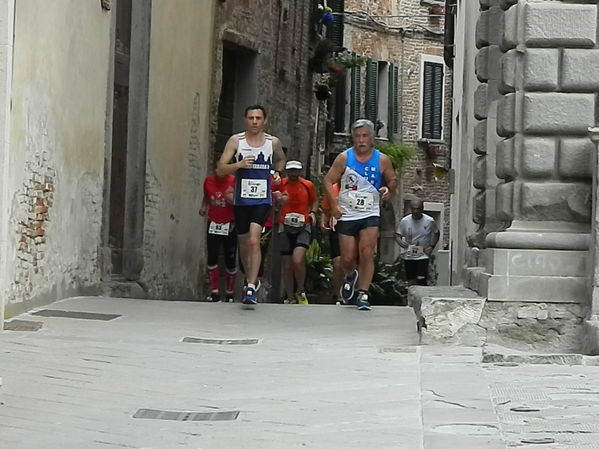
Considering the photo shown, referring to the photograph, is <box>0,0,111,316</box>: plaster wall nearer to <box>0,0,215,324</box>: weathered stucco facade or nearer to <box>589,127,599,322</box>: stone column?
<box>0,0,215,324</box>: weathered stucco facade

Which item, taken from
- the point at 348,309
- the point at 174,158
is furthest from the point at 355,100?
the point at 348,309

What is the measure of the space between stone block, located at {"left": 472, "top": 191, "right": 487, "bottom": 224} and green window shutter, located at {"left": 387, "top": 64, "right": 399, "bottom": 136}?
25.5 m

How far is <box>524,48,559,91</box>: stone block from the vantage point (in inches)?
376

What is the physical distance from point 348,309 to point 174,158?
20.5 feet

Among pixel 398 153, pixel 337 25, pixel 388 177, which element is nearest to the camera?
pixel 388 177

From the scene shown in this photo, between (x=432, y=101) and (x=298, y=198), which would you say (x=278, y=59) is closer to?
(x=298, y=198)

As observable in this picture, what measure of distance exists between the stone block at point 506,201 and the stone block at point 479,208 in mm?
1330

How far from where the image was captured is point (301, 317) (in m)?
11.7

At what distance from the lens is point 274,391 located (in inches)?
291

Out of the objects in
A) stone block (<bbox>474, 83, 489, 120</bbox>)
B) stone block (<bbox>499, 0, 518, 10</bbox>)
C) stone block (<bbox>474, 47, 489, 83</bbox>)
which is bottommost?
stone block (<bbox>474, 83, 489, 120</bbox>)

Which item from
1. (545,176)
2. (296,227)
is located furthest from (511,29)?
(296,227)

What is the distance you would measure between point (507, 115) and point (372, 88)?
27278mm

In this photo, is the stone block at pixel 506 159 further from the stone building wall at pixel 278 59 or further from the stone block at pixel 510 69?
the stone building wall at pixel 278 59

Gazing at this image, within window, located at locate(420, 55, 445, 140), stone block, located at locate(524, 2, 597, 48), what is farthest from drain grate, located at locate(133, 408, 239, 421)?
window, located at locate(420, 55, 445, 140)
